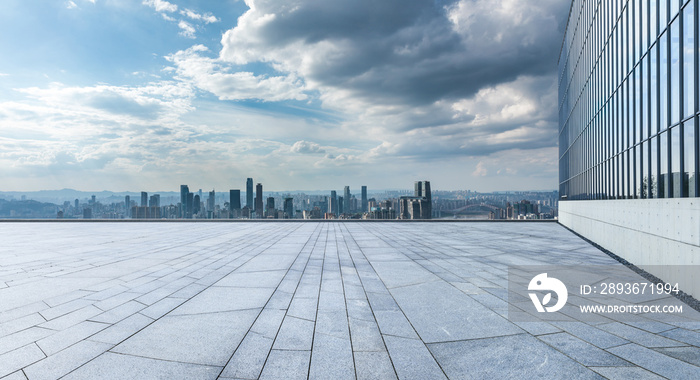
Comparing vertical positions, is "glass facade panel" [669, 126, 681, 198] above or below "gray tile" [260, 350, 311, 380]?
above

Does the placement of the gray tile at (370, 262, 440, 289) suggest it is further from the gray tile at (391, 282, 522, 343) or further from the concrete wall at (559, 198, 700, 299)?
the concrete wall at (559, 198, 700, 299)

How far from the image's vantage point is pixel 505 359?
476cm

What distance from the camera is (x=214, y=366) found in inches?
177

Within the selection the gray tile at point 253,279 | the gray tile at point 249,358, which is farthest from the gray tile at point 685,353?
the gray tile at point 253,279

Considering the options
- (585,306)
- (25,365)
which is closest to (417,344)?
(585,306)

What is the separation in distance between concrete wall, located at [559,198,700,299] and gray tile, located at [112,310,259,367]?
9670 millimetres

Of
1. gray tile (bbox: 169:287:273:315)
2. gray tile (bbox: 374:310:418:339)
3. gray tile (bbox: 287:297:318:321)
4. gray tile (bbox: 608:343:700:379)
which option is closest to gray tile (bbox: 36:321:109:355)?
gray tile (bbox: 169:287:273:315)

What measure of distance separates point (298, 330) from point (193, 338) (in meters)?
1.52

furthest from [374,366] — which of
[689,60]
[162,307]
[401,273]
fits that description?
[689,60]

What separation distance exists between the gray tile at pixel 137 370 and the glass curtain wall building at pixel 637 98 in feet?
38.5

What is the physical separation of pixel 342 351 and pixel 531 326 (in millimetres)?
3202

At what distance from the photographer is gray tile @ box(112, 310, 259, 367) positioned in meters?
4.82

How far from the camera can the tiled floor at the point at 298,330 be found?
14.8 ft

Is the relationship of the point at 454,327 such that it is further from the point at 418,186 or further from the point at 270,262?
the point at 418,186
